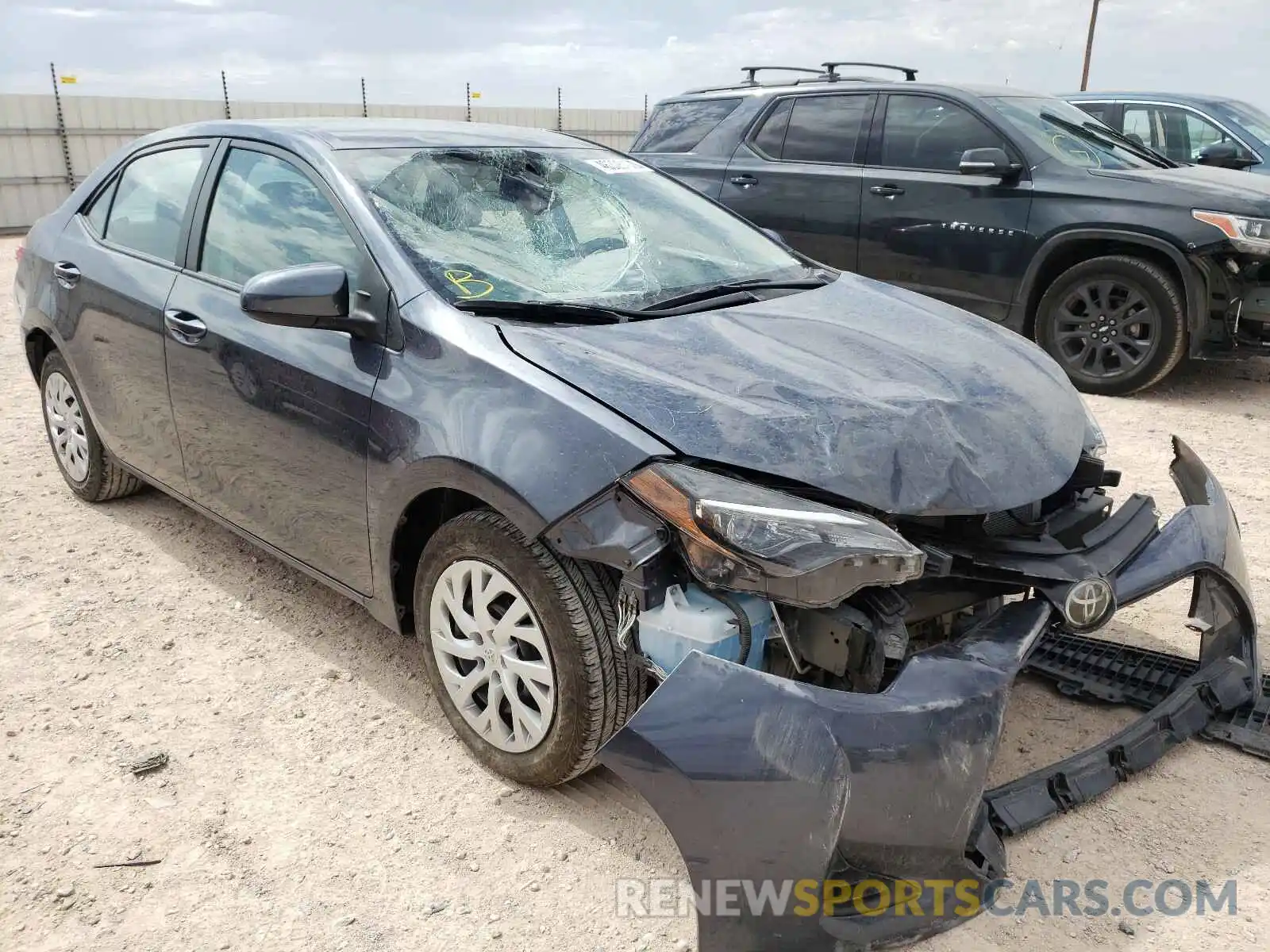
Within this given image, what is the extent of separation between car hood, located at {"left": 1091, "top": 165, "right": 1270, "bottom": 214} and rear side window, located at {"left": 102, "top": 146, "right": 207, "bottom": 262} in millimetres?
5176

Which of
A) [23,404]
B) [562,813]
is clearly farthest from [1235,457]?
[23,404]

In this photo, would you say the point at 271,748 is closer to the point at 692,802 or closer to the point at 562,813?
the point at 562,813

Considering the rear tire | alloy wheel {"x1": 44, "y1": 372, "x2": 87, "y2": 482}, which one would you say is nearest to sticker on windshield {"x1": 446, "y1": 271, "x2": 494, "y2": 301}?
the rear tire

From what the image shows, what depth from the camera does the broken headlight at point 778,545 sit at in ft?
6.50

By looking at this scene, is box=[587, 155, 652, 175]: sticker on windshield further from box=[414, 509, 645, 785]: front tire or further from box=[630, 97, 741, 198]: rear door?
box=[630, 97, 741, 198]: rear door

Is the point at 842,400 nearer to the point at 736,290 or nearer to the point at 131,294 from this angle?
the point at 736,290

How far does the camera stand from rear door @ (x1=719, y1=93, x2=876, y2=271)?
6.97 meters

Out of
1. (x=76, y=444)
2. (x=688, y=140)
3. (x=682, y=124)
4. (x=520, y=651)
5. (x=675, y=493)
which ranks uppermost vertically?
(x=682, y=124)

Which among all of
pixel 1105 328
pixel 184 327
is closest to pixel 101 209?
pixel 184 327

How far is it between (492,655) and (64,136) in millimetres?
18124

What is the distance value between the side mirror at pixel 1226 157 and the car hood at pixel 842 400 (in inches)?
239

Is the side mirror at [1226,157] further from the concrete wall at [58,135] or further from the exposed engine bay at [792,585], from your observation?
the concrete wall at [58,135]

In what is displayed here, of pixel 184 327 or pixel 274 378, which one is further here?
pixel 184 327

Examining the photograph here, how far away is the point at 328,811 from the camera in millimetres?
2559
